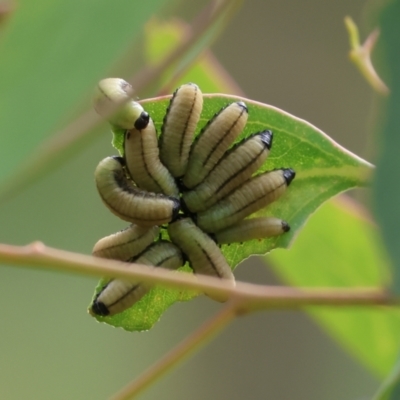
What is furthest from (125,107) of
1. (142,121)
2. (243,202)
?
(243,202)

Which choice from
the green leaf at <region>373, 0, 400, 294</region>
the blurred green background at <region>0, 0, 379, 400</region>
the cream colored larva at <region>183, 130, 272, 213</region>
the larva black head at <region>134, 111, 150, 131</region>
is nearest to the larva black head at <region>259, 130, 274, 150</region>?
the cream colored larva at <region>183, 130, 272, 213</region>

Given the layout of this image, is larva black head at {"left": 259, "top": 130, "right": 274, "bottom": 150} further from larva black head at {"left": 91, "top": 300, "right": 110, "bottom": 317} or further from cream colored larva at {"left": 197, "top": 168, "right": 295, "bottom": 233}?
larva black head at {"left": 91, "top": 300, "right": 110, "bottom": 317}

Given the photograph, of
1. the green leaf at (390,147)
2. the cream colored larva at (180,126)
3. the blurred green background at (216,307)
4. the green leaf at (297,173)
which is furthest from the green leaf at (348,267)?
the blurred green background at (216,307)

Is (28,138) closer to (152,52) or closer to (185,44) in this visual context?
(185,44)

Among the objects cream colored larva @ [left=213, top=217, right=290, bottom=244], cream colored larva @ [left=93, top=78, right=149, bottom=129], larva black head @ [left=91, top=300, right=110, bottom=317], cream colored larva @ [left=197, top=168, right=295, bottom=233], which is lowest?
cream colored larva @ [left=213, top=217, right=290, bottom=244]

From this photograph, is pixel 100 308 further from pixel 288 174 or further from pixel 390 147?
pixel 390 147

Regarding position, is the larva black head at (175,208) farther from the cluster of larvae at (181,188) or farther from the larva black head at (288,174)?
the larva black head at (288,174)
